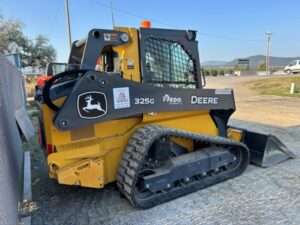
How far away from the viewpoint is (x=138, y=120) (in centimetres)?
374

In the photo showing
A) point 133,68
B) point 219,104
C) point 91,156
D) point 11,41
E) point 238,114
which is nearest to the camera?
point 91,156

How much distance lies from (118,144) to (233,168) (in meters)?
1.84

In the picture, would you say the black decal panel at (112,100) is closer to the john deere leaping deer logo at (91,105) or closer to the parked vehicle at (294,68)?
the john deere leaping deer logo at (91,105)

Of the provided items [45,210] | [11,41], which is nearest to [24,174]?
[45,210]

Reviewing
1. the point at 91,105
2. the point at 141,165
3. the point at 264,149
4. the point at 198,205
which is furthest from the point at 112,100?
the point at 264,149

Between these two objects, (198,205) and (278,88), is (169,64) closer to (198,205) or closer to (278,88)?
(198,205)

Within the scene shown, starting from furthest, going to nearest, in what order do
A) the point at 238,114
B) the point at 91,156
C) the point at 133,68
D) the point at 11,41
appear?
the point at 11,41 → the point at 238,114 → the point at 133,68 → the point at 91,156

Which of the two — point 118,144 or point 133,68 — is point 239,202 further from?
point 133,68

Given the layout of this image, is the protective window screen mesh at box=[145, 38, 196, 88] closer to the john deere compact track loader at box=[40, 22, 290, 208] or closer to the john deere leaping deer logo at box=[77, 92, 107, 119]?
the john deere compact track loader at box=[40, 22, 290, 208]

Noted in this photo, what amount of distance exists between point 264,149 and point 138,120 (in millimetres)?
2275

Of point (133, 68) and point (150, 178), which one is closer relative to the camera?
point (150, 178)

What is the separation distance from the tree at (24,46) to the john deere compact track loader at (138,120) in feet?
114

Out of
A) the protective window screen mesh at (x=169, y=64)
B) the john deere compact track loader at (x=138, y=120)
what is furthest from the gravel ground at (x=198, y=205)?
the protective window screen mesh at (x=169, y=64)

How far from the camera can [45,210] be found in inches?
140
